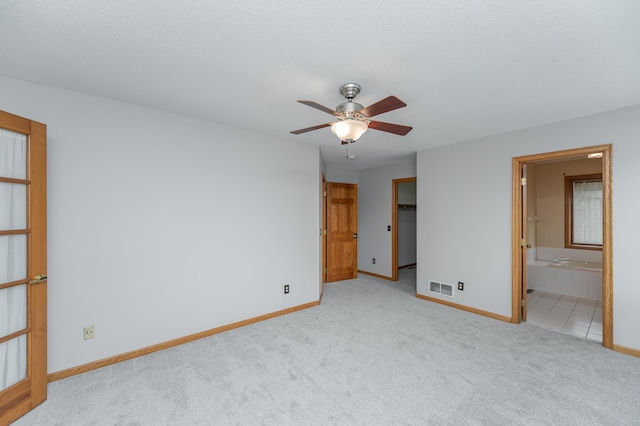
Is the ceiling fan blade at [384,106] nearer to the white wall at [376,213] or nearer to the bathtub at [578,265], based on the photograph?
the white wall at [376,213]

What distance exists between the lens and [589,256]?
484 centimetres

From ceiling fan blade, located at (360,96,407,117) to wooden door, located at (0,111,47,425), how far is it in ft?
7.85

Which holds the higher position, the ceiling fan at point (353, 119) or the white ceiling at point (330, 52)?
the white ceiling at point (330, 52)

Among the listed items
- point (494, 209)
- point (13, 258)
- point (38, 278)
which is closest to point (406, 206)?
point (494, 209)

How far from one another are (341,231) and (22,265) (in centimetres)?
437

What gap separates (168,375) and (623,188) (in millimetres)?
4590

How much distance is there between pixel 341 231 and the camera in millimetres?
5438

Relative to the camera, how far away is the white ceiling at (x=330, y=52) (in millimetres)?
1375

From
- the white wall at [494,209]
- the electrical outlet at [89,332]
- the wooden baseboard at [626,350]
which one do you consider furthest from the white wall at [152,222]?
the wooden baseboard at [626,350]

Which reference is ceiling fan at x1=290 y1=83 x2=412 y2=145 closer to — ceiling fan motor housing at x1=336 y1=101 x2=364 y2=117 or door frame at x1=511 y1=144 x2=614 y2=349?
ceiling fan motor housing at x1=336 y1=101 x2=364 y2=117

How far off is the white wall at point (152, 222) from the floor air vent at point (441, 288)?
215cm

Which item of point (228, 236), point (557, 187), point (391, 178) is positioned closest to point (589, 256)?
point (557, 187)

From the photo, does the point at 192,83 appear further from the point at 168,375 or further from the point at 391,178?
the point at 391,178

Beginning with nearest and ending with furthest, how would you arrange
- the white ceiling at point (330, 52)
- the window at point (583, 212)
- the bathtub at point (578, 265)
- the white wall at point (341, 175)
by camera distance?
the white ceiling at point (330, 52) → the bathtub at point (578, 265) → the window at point (583, 212) → the white wall at point (341, 175)
